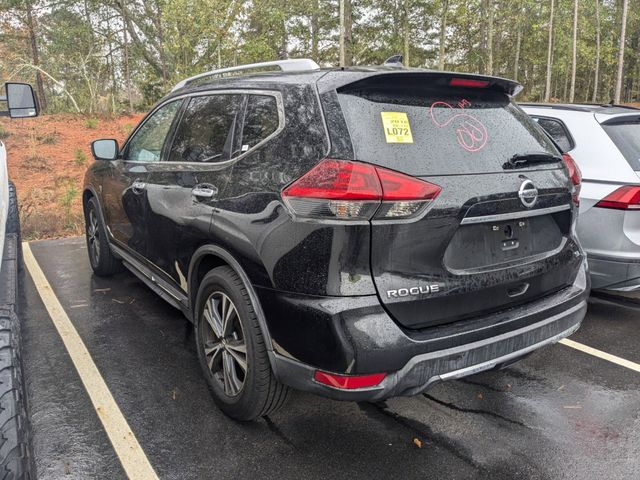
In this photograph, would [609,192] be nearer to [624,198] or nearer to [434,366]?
[624,198]

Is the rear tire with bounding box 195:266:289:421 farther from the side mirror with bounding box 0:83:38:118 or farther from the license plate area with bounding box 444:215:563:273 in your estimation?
the side mirror with bounding box 0:83:38:118

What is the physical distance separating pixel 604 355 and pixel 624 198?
45.4 inches

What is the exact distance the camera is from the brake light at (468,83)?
2493 millimetres

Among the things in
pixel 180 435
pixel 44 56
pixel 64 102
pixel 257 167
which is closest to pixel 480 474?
pixel 180 435

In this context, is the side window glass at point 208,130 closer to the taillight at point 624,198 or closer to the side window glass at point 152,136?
the side window glass at point 152,136

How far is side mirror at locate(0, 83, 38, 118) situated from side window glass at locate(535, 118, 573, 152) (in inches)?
160

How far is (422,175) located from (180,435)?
5.93 ft

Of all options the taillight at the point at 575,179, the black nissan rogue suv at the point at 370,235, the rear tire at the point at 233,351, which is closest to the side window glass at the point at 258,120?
the black nissan rogue suv at the point at 370,235

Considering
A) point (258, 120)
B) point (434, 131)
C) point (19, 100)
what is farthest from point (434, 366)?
point (19, 100)

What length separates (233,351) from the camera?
269 centimetres

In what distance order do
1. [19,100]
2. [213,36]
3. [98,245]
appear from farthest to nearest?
1. [213,36]
2. [98,245]
3. [19,100]

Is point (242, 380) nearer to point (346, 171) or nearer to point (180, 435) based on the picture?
point (180, 435)

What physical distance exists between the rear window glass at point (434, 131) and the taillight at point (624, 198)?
1468 millimetres

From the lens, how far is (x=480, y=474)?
7.77ft
